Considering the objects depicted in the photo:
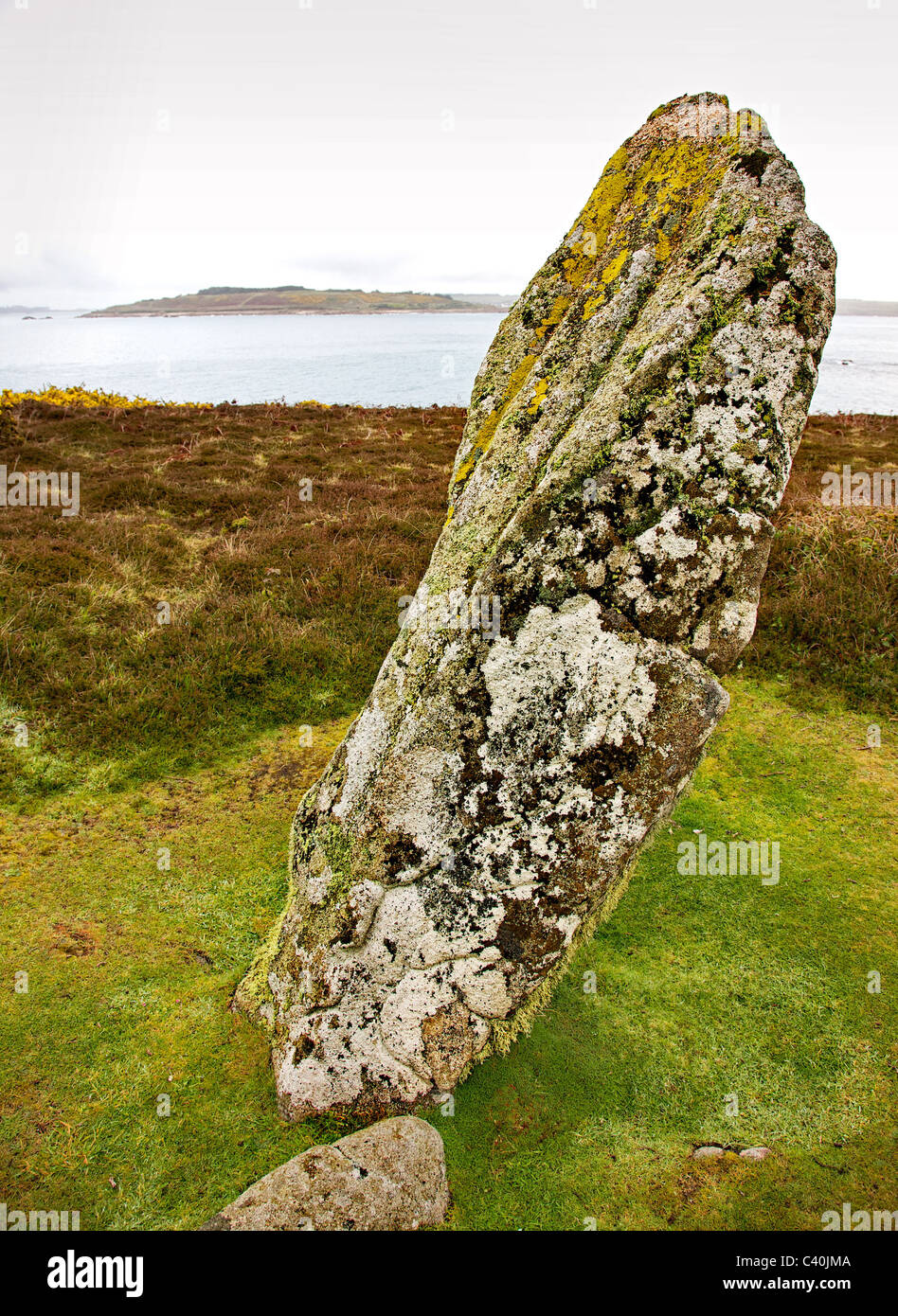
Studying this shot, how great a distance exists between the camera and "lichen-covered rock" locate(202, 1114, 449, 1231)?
9.18 ft

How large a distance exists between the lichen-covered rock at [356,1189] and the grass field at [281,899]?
156 mm

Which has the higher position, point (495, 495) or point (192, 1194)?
point (495, 495)

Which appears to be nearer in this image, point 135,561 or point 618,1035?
point 618,1035

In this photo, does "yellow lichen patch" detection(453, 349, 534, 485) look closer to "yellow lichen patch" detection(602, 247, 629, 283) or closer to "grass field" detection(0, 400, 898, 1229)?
"yellow lichen patch" detection(602, 247, 629, 283)

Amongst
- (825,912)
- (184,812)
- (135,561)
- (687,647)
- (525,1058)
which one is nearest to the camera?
(687,647)

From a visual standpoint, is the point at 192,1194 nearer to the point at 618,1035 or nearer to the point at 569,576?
the point at 618,1035

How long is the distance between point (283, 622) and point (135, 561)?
285 centimetres

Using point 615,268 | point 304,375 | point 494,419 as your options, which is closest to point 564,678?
point 494,419

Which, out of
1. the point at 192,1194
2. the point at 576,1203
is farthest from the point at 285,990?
the point at 576,1203

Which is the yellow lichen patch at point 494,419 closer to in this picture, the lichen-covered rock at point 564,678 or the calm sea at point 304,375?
the lichen-covered rock at point 564,678

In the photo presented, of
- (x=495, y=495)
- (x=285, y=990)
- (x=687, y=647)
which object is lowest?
(x=285, y=990)

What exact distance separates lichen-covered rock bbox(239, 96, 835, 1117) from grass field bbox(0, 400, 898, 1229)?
19.0 inches

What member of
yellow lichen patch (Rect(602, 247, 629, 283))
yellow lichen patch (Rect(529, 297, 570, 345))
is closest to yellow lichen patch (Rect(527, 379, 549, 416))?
yellow lichen patch (Rect(529, 297, 570, 345))

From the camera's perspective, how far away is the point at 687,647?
10.2ft
